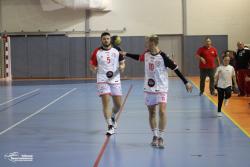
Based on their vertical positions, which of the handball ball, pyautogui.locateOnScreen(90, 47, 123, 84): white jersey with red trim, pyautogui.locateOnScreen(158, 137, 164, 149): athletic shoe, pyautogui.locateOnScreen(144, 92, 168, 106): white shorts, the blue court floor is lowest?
the blue court floor

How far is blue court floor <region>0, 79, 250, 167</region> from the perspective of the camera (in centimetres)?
700

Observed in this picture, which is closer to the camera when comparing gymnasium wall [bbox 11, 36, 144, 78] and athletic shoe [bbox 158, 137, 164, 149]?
athletic shoe [bbox 158, 137, 164, 149]

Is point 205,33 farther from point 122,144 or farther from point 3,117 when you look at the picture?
point 122,144

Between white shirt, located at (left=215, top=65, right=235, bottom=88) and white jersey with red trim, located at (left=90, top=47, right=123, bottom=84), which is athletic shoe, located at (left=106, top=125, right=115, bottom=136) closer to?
white jersey with red trim, located at (left=90, top=47, right=123, bottom=84)

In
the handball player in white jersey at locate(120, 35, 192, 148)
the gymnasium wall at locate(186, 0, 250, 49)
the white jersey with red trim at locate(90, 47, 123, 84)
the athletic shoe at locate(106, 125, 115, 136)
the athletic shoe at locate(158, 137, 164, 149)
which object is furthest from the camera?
the gymnasium wall at locate(186, 0, 250, 49)

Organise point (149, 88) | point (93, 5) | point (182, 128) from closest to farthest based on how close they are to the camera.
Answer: point (149, 88) < point (182, 128) < point (93, 5)

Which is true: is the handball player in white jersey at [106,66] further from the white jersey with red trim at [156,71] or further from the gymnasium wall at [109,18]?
the gymnasium wall at [109,18]

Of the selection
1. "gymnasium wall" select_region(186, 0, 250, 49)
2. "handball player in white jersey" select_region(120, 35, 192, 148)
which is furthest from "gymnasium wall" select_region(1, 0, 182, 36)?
"handball player in white jersey" select_region(120, 35, 192, 148)

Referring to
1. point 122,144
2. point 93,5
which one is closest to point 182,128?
point 122,144

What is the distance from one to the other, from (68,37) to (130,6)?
4.34 m

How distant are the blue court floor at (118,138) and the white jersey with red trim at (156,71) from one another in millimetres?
1091

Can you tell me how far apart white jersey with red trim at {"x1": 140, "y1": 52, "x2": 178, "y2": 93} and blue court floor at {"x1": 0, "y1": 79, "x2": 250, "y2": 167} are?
3.58 feet

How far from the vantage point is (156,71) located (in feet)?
25.2

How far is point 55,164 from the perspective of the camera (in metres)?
6.84
